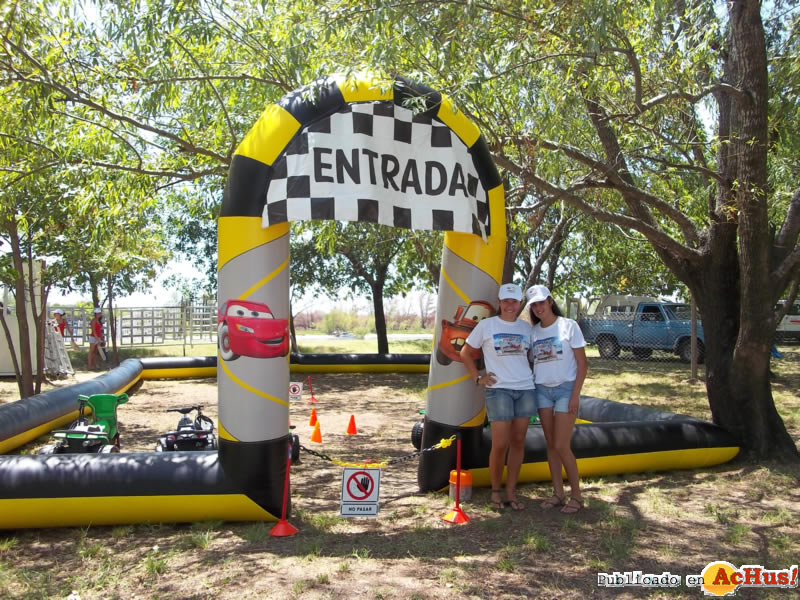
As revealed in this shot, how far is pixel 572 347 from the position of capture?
5.21m

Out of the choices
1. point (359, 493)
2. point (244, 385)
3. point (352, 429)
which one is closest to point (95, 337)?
point (352, 429)

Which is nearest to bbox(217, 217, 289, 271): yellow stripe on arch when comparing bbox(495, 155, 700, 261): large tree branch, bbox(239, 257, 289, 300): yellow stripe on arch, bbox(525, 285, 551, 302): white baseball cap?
bbox(239, 257, 289, 300): yellow stripe on arch

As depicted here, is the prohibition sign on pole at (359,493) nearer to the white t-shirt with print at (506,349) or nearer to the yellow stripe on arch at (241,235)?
the white t-shirt with print at (506,349)

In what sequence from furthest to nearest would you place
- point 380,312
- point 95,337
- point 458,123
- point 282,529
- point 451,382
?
point 380,312, point 95,337, point 451,382, point 458,123, point 282,529

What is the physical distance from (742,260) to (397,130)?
3.96 meters

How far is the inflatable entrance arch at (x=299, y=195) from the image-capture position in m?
5.05

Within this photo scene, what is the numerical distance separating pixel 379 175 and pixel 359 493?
2.53m

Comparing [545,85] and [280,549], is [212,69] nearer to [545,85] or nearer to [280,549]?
[545,85]

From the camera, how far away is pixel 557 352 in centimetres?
526

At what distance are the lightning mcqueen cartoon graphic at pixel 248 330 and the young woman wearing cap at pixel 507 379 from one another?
1.62m

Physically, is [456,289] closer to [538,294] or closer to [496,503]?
[538,294]

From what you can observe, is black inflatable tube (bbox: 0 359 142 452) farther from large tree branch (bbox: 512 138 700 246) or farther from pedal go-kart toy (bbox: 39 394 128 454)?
large tree branch (bbox: 512 138 700 246)

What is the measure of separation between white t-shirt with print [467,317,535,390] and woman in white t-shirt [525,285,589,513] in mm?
87

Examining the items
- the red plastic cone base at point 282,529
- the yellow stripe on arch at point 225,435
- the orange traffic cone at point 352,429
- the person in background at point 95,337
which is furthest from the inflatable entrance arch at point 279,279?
the person in background at point 95,337
